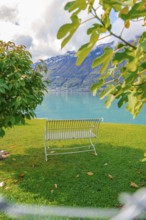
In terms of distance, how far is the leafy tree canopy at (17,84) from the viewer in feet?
18.6

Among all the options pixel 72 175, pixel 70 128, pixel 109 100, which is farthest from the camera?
pixel 70 128

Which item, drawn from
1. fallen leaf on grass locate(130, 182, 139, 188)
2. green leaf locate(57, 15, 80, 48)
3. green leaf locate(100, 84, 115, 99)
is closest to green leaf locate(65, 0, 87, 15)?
green leaf locate(57, 15, 80, 48)

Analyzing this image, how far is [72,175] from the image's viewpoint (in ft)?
20.4

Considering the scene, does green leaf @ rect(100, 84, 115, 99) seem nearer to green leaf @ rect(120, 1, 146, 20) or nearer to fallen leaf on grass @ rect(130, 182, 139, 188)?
green leaf @ rect(120, 1, 146, 20)

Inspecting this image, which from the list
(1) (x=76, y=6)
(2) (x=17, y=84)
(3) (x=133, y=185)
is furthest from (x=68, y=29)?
(3) (x=133, y=185)

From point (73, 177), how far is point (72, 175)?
139 mm

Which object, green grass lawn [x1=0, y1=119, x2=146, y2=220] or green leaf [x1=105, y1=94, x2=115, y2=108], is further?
green grass lawn [x1=0, y1=119, x2=146, y2=220]

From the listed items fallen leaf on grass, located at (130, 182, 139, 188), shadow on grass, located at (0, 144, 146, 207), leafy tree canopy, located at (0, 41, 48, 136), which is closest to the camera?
shadow on grass, located at (0, 144, 146, 207)

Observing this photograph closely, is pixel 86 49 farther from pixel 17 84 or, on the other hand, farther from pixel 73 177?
pixel 73 177

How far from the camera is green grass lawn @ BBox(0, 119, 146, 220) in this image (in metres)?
4.98

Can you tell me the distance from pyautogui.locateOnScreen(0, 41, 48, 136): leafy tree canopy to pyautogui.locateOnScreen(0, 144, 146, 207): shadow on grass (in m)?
1.26

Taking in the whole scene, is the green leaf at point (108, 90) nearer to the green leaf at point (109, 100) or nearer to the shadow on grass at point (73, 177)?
the green leaf at point (109, 100)

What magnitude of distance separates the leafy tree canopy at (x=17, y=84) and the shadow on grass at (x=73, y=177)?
126cm

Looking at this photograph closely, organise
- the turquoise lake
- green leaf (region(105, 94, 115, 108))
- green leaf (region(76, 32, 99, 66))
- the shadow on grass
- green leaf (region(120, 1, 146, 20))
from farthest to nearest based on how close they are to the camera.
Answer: the turquoise lake → the shadow on grass → green leaf (region(105, 94, 115, 108)) → green leaf (region(76, 32, 99, 66)) → green leaf (region(120, 1, 146, 20))
